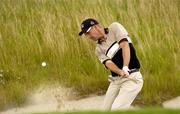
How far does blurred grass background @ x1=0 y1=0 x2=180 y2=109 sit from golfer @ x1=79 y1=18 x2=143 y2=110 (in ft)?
9.23

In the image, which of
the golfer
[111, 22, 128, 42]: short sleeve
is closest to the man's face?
the golfer

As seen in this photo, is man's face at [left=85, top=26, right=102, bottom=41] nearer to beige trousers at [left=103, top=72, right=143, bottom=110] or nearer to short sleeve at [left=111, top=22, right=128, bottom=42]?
short sleeve at [left=111, top=22, right=128, bottom=42]

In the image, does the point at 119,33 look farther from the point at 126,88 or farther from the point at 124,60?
the point at 126,88

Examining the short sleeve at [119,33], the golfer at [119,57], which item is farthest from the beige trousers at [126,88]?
the short sleeve at [119,33]

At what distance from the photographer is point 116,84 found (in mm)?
9148

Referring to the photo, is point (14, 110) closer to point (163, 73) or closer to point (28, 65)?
point (28, 65)

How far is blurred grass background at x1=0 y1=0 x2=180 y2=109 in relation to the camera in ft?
40.5

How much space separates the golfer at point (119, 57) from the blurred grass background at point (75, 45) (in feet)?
9.23

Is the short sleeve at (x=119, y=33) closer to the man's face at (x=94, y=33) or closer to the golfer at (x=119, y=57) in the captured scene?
the golfer at (x=119, y=57)

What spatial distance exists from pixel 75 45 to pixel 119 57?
464 centimetres

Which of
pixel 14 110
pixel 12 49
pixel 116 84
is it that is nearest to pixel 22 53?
pixel 12 49

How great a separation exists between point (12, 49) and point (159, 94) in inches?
131

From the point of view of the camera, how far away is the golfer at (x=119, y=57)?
879 centimetres

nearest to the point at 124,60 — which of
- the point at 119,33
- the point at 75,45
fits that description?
the point at 119,33
